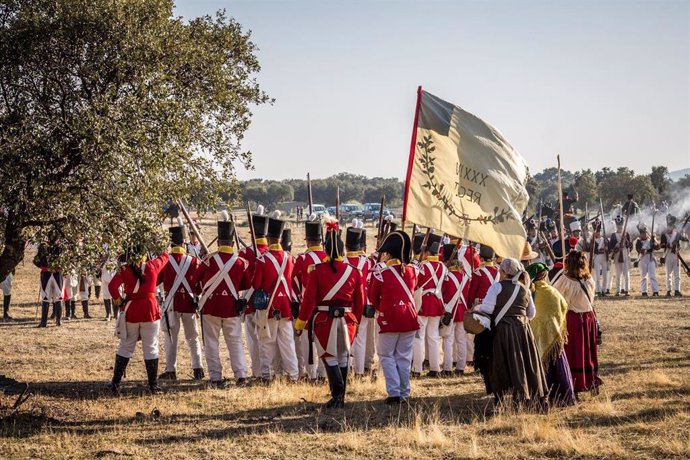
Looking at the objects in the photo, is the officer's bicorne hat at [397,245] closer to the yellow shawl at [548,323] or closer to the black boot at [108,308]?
the yellow shawl at [548,323]

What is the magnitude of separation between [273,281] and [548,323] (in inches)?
165

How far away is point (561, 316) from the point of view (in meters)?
10.5

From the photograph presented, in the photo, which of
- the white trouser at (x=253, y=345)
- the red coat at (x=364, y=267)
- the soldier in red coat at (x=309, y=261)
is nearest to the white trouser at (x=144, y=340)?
the white trouser at (x=253, y=345)

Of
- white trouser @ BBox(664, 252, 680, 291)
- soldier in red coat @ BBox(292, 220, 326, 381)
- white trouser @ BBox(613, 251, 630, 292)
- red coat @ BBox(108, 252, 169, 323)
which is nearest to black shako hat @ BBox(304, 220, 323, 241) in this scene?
soldier in red coat @ BBox(292, 220, 326, 381)

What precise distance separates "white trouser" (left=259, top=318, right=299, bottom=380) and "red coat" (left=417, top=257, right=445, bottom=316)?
2158 millimetres

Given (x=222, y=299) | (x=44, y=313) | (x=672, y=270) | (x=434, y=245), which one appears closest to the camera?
(x=222, y=299)

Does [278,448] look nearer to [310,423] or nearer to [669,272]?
[310,423]

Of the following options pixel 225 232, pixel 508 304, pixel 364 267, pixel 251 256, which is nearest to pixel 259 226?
pixel 251 256

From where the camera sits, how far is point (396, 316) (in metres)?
10.6

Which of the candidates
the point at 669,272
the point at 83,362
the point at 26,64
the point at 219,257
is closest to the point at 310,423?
the point at 219,257

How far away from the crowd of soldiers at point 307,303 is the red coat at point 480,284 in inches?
0.7

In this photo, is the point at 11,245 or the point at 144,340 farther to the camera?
the point at 144,340

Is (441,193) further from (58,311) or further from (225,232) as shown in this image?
(58,311)

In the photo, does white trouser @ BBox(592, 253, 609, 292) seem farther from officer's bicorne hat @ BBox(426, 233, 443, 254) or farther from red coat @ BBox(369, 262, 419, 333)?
red coat @ BBox(369, 262, 419, 333)
